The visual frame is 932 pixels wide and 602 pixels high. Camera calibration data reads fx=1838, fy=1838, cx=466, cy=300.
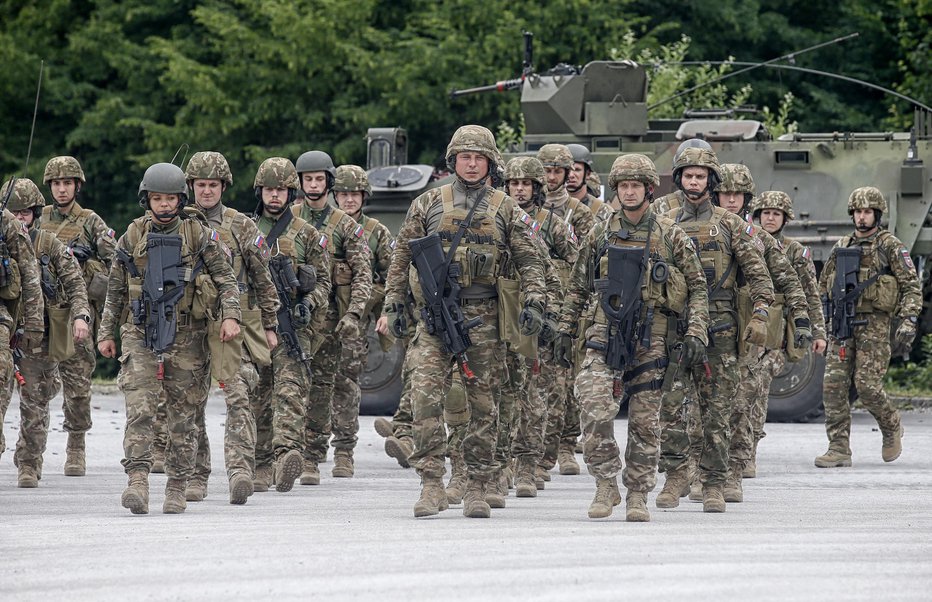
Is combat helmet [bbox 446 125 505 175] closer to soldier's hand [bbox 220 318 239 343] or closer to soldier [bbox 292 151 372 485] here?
soldier's hand [bbox 220 318 239 343]

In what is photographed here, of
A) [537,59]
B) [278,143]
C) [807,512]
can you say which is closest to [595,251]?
[807,512]

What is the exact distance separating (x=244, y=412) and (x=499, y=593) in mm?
3831

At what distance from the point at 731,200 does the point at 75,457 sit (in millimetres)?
5139

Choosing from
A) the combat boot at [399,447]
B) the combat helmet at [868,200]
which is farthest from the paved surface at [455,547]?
the combat helmet at [868,200]

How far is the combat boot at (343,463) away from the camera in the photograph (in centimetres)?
1346

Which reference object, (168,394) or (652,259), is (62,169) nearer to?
(168,394)

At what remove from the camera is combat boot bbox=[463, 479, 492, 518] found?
1045 cm

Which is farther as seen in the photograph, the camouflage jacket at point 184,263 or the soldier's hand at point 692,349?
the camouflage jacket at point 184,263

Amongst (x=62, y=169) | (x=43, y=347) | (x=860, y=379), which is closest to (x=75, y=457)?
(x=43, y=347)

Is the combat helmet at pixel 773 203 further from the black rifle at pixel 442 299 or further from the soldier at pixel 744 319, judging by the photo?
the black rifle at pixel 442 299

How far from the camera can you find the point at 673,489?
11.3 meters

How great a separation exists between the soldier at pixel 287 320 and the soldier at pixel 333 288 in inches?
12.3

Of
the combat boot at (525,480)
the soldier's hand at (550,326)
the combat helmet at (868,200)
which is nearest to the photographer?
the soldier's hand at (550,326)

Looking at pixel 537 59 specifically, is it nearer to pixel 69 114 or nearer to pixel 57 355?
pixel 69 114
